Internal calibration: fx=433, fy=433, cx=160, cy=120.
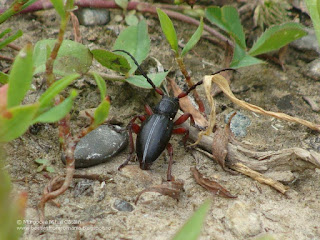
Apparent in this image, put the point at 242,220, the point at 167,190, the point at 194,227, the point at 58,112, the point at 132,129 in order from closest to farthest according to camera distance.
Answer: the point at 194,227 < the point at 58,112 < the point at 242,220 < the point at 167,190 < the point at 132,129

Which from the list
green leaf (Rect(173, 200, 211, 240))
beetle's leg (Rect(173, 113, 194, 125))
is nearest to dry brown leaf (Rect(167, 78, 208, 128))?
beetle's leg (Rect(173, 113, 194, 125))

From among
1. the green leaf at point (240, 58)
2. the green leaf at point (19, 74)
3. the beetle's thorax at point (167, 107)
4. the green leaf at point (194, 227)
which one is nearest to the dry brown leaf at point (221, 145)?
the beetle's thorax at point (167, 107)

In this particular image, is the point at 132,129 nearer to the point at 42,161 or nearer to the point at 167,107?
the point at 167,107

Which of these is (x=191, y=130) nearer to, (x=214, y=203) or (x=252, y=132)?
(x=252, y=132)

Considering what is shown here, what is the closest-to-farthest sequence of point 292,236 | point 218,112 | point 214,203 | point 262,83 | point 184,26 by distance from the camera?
1. point 292,236
2. point 214,203
3. point 218,112
4. point 262,83
5. point 184,26

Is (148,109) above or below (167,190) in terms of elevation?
below

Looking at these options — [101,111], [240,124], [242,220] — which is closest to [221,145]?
[240,124]

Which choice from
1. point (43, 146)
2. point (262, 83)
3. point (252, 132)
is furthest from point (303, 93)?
point (43, 146)
